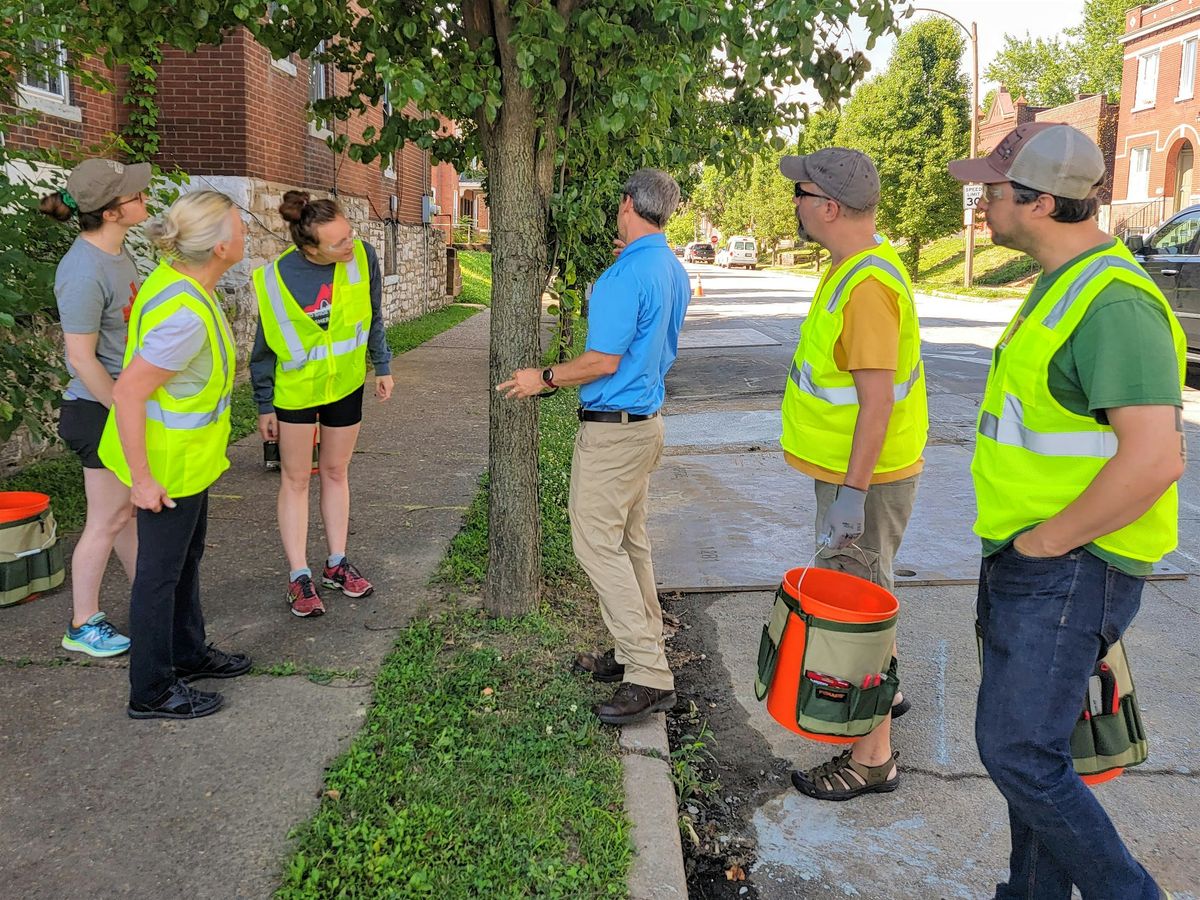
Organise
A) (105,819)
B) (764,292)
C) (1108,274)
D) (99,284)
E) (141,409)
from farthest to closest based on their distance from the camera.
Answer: (764,292) < (99,284) < (141,409) < (105,819) < (1108,274)

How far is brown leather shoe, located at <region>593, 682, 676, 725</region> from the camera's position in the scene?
368 centimetres

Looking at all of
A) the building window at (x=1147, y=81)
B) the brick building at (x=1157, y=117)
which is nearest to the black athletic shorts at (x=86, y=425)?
the brick building at (x=1157, y=117)

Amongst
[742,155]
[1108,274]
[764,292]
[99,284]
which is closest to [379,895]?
[1108,274]

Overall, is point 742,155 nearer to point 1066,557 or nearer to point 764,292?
point 1066,557

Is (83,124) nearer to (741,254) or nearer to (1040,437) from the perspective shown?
(1040,437)

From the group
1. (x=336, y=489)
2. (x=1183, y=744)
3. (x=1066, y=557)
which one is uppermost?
(x=1066, y=557)

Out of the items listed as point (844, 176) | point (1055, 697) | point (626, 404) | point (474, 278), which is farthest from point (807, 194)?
point (474, 278)

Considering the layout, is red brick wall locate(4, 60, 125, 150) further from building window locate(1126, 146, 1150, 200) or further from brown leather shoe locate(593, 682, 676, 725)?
building window locate(1126, 146, 1150, 200)

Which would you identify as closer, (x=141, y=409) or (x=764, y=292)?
(x=141, y=409)

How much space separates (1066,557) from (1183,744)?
6.73ft

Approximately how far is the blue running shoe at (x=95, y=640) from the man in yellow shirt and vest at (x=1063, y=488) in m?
3.29

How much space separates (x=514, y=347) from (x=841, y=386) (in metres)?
1.57

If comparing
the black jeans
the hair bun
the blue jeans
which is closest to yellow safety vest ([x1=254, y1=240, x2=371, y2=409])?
the hair bun

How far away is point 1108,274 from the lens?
Answer: 84.3 inches
